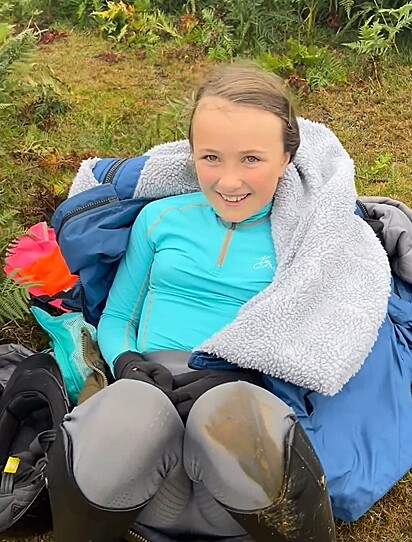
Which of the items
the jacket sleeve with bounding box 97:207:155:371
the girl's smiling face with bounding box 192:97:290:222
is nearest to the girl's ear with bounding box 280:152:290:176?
the girl's smiling face with bounding box 192:97:290:222

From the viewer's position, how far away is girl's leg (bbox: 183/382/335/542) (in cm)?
200

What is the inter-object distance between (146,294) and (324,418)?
786mm

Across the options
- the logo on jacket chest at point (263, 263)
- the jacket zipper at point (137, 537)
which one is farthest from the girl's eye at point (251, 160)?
the jacket zipper at point (137, 537)

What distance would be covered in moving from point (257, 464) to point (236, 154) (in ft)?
3.32

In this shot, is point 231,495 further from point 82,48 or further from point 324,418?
point 82,48

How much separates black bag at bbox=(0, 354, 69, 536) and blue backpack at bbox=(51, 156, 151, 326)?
32 cm

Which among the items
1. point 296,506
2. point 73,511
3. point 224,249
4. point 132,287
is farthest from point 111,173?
point 296,506

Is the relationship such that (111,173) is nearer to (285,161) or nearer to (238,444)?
(285,161)

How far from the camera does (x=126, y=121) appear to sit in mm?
4828

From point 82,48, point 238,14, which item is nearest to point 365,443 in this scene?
point 238,14

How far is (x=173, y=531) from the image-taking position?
2.28 metres

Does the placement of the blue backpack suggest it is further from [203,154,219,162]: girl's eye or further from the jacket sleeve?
[203,154,219,162]: girl's eye

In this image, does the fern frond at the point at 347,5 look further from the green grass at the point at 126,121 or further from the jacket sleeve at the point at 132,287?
the jacket sleeve at the point at 132,287

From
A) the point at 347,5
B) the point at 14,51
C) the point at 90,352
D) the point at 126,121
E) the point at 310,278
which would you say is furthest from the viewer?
the point at 347,5
